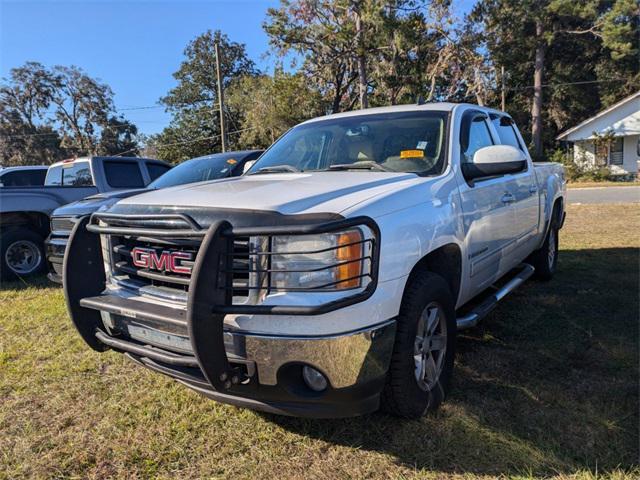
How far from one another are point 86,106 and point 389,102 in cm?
3565

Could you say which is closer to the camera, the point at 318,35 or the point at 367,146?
the point at 367,146

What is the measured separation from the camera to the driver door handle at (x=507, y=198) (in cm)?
393

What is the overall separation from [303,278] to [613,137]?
3389cm

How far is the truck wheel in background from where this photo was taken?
686 centimetres

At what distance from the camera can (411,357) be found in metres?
2.47

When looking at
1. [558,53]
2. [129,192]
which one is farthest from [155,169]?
[558,53]

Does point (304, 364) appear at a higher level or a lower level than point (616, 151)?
lower

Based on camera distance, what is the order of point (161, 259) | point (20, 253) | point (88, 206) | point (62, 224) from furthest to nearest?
point (20, 253) → point (62, 224) → point (88, 206) → point (161, 259)

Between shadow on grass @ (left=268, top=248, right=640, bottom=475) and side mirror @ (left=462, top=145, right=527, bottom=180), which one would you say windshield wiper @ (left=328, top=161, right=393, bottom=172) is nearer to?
side mirror @ (left=462, top=145, right=527, bottom=180)

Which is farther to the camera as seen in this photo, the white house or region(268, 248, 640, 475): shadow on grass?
the white house

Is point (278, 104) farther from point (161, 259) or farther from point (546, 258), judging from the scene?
point (161, 259)

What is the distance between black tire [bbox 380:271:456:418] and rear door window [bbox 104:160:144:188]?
20.5ft

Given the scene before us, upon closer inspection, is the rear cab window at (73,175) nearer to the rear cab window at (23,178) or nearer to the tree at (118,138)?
the rear cab window at (23,178)

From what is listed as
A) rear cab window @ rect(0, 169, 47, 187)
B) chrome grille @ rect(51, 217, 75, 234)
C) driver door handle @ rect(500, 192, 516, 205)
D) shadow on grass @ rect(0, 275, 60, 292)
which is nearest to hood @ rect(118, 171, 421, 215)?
driver door handle @ rect(500, 192, 516, 205)
